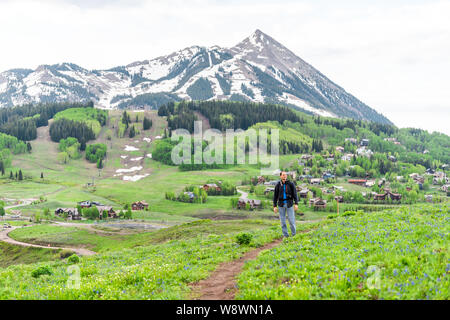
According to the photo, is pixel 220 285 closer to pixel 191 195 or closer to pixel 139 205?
pixel 139 205

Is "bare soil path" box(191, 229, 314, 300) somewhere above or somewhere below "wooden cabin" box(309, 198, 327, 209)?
above

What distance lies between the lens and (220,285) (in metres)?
14.4

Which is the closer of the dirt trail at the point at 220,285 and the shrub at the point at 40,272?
the dirt trail at the point at 220,285

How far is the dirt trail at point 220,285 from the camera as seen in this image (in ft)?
41.8

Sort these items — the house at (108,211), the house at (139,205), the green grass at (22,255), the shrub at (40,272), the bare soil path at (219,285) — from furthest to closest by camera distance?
the house at (139,205)
the house at (108,211)
the green grass at (22,255)
the shrub at (40,272)
the bare soil path at (219,285)

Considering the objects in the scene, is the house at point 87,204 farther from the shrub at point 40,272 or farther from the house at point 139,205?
the shrub at point 40,272

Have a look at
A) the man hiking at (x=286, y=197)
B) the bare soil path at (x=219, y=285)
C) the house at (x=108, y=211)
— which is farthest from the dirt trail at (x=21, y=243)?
the bare soil path at (x=219, y=285)

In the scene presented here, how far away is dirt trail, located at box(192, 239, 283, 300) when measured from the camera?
1274cm

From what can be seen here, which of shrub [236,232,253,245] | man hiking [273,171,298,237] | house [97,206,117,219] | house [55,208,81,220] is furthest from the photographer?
house [97,206,117,219]

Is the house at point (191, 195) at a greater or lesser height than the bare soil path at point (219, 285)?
lesser

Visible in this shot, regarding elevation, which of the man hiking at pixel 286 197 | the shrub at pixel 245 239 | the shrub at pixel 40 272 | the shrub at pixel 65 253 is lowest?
the shrub at pixel 65 253

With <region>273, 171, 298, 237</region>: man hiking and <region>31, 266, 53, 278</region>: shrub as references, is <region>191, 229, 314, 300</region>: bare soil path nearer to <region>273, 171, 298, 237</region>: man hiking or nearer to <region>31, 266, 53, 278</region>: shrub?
<region>273, 171, 298, 237</region>: man hiking

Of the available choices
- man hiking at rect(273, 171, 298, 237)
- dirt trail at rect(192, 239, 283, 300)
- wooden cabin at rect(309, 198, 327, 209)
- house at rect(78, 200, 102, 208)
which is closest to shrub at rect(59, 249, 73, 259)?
house at rect(78, 200, 102, 208)
